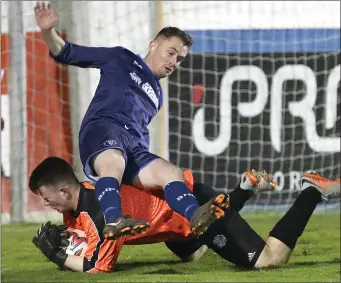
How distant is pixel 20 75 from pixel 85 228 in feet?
13.5

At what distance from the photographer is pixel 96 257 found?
6.03 meters

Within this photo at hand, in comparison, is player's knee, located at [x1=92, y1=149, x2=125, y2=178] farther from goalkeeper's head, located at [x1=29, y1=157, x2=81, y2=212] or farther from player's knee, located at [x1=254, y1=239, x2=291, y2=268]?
player's knee, located at [x1=254, y1=239, x2=291, y2=268]

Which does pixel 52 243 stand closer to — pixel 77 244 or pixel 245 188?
pixel 77 244

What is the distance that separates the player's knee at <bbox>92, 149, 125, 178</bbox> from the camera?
5898 mm

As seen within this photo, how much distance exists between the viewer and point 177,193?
19.5 feet

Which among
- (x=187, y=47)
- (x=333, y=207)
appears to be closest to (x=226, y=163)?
(x=333, y=207)

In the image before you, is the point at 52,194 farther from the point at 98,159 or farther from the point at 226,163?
the point at 226,163

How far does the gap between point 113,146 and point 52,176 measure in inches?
15.9

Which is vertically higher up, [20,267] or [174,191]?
[174,191]

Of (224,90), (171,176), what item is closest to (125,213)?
(171,176)

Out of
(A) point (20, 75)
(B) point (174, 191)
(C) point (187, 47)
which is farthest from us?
(A) point (20, 75)

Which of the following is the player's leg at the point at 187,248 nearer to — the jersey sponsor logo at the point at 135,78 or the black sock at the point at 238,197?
the black sock at the point at 238,197

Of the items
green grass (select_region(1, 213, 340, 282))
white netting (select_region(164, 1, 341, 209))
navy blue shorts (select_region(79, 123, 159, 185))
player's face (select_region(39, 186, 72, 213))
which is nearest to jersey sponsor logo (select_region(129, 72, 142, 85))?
navy blue shorts (select_region(79, 123, 159, 185))

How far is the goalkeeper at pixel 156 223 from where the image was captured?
6.08m
